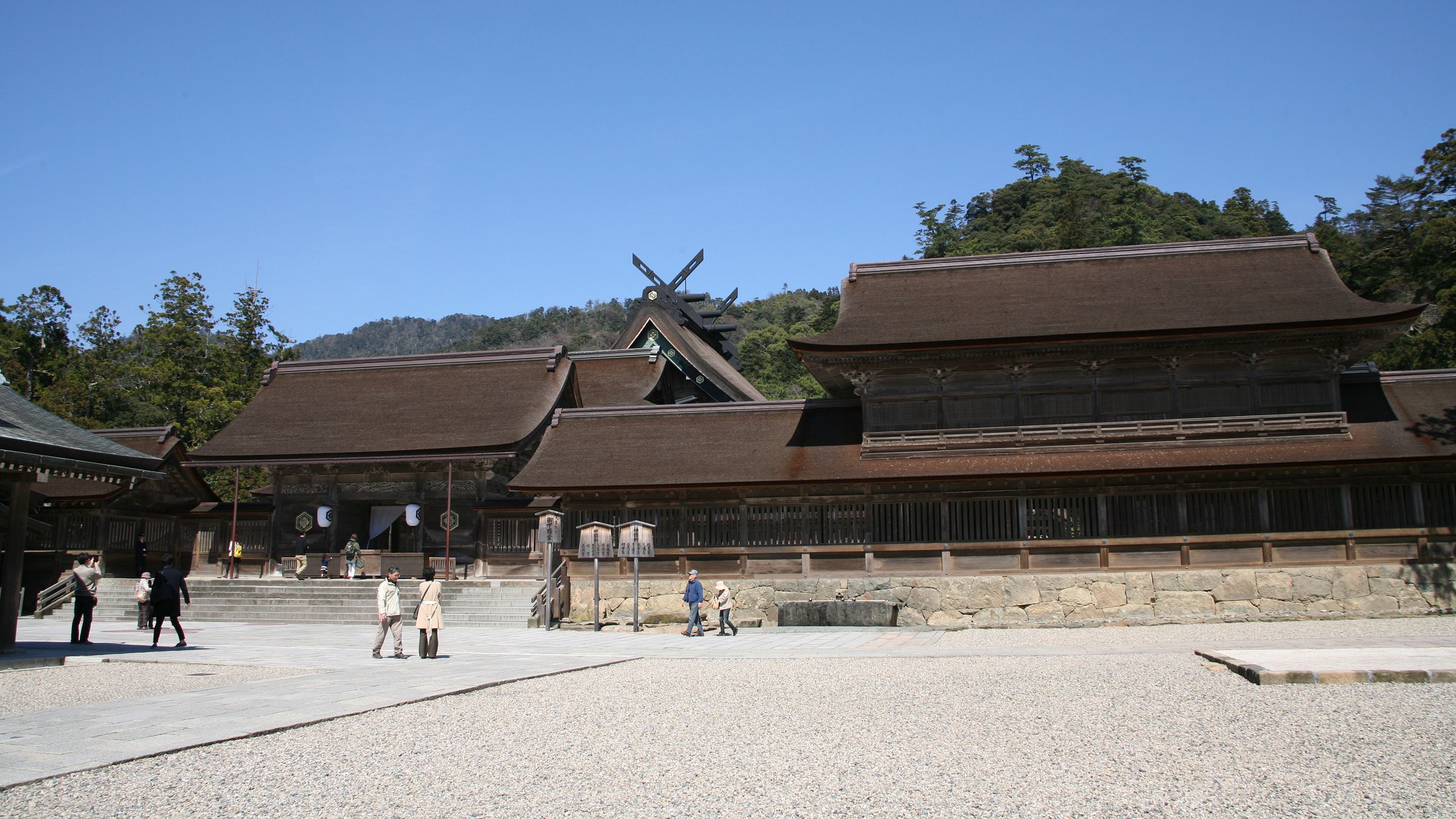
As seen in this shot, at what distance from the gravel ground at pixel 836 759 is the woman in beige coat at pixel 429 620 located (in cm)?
429

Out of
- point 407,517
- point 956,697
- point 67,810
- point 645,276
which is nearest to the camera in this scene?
Answer: point 67,810

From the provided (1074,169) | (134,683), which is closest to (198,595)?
(134,683)

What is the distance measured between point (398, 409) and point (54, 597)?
9.96 m

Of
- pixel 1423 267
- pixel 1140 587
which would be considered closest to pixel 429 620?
pixel 1140 587

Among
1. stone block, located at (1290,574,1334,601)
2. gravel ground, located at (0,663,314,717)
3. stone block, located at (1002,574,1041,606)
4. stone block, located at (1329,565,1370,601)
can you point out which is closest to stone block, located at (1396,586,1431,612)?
stone block, located at (1329,565,1370,601)

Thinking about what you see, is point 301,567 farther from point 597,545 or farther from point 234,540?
point 597,545

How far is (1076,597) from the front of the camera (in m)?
21.6

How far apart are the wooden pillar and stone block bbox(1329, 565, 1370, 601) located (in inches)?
912

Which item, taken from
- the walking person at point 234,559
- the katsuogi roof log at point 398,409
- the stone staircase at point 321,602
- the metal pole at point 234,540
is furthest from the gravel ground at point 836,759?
the walking person at point 234,559

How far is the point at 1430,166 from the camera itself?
35062mm

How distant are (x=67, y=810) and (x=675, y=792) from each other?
11.8ft

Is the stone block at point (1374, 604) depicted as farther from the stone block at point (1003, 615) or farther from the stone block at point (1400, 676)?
the stone block at point (1400, 676)

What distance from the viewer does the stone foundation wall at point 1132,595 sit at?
20.7m

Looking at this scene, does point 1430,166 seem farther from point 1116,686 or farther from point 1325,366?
point 1116,686
